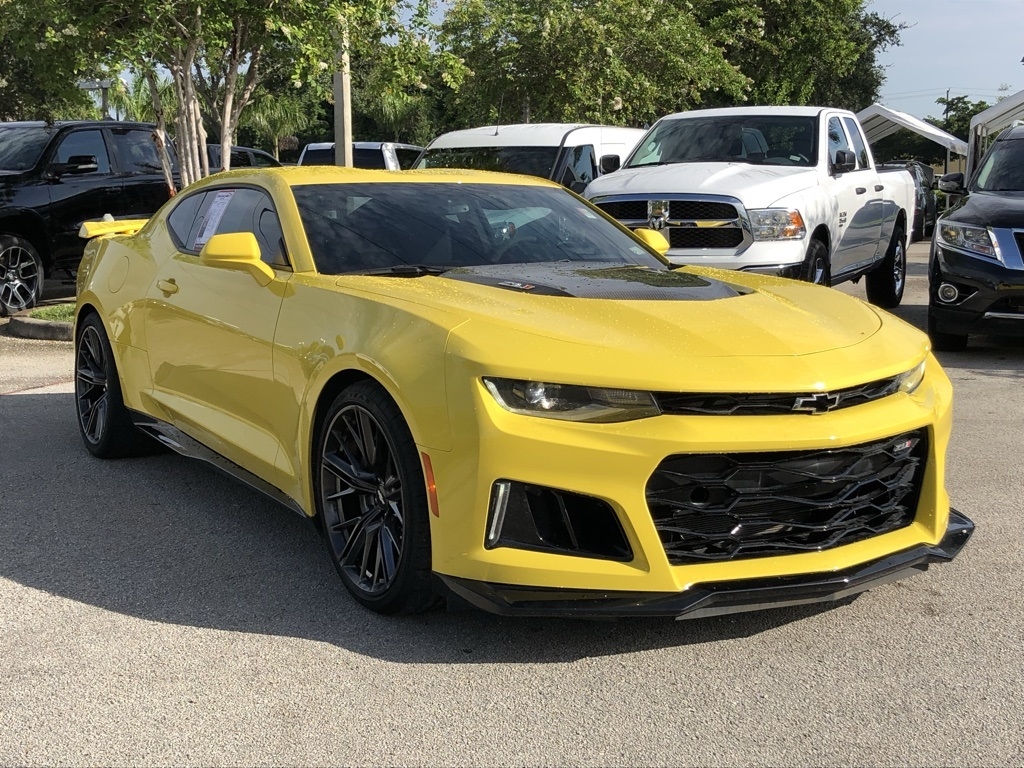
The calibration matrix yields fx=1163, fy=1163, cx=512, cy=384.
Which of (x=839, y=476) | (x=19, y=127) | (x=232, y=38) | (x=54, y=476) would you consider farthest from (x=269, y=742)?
(x=19, y=127)

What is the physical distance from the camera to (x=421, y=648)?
11.8 ft

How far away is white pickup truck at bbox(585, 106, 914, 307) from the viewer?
8.70 meters

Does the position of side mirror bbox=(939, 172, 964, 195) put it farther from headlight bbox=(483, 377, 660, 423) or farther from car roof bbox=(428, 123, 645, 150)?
headlight bbox=(483, 377, 660, 423)

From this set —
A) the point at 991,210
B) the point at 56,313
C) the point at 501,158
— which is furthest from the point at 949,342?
the point at 56,313

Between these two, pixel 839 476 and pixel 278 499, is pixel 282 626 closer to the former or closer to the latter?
pixel 278 499

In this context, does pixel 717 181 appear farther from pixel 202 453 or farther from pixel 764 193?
pixel 202 453

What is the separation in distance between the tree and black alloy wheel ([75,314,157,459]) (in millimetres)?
13628

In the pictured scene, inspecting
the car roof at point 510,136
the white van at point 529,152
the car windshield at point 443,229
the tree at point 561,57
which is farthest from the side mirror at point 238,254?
the tree at point 561,57

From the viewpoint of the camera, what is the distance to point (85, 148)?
1261 cm

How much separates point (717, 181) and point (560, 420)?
6.03 m

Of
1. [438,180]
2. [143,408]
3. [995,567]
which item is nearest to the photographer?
[995,567]

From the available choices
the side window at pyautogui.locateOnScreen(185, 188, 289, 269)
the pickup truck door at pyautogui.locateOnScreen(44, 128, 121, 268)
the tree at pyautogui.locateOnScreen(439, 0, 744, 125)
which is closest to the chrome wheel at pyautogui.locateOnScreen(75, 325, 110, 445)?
the side window at pyautogui.locateOnScreen(185, 188, 289, 269)

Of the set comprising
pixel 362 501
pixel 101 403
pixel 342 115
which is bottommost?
pixel 101 403

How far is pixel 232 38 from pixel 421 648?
10022 millimetres
